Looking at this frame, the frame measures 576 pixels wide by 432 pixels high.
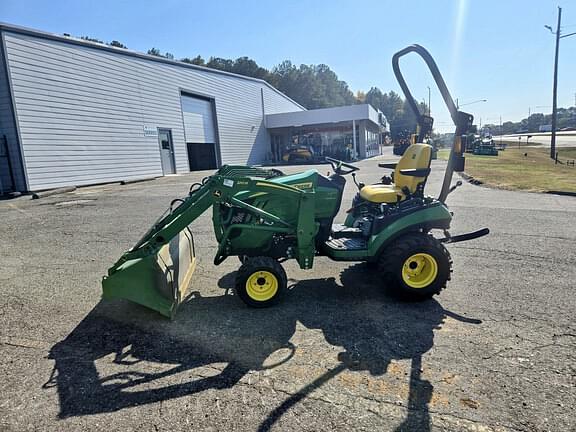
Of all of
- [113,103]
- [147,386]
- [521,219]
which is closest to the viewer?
[147,386]

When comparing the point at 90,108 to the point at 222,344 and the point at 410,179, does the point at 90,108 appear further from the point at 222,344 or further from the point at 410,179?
the point at 222,344

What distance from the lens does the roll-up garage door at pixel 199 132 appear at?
22.9m

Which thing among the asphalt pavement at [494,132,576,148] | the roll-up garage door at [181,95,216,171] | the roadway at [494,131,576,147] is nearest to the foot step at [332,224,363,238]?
the roll-up garage door at [181,95,216,171]

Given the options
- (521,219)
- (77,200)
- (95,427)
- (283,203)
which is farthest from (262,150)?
(95,427)

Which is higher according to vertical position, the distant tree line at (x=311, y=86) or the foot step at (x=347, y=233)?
the distant tree line at (x=311, y=86)

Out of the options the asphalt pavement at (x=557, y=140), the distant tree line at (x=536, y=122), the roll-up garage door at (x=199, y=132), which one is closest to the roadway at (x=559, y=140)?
the asphalt pavement at (x=557, y=140)

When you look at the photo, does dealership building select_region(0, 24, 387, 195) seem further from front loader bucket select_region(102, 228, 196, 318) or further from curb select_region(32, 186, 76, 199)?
front loader bucket select_region(102, 228, 196, 318)

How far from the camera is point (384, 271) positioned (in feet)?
12.3

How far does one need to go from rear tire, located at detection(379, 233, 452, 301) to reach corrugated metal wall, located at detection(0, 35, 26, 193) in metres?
14.6

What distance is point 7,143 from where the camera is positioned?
1348 cm

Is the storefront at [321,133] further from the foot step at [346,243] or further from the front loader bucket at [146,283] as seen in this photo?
the front loader bucket at [146,283]

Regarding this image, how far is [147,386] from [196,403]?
16.6 inches

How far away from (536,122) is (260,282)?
161m

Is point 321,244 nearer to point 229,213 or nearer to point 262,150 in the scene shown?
point 229,213
